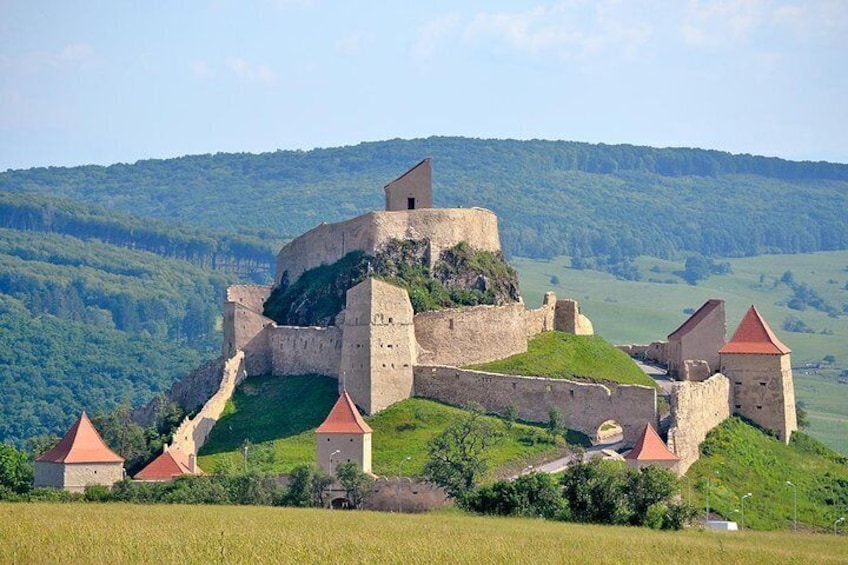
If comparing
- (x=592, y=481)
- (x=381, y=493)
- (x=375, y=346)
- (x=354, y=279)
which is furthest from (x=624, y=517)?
(x=354, y=279)

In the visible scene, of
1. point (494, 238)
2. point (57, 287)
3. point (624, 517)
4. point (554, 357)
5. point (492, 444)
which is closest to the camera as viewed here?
point (624, 517)

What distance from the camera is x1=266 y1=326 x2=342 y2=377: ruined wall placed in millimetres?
75906

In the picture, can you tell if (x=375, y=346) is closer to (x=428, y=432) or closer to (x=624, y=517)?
(x=428, y=432)

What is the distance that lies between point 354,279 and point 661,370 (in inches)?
532

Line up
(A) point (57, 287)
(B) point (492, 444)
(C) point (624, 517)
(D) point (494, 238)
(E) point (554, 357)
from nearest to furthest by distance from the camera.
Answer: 1. (C) point (624, 517)
2. (B) point (492, 444)
3. (E) point (554, 357)
4. (D) point (494, 238)
5. (A) point (57, 287)

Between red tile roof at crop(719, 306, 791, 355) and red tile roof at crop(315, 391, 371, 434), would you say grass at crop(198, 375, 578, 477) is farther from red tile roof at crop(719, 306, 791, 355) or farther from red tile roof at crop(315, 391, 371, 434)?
red tile roof at crop(719, 306, 791, 355)

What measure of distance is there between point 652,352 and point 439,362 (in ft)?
46.0

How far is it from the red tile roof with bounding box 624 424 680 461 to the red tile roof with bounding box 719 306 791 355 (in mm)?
9681

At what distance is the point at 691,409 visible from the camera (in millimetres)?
70062

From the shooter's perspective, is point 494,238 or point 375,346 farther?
point 494,238

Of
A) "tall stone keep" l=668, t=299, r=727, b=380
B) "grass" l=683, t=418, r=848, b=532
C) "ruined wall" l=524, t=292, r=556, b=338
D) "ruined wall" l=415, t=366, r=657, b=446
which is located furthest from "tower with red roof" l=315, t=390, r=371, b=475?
"tall stone keep" l=668, t=299, r=727, b=380

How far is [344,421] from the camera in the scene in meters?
66.7

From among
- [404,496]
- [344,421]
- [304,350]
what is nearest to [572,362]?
[304,350]

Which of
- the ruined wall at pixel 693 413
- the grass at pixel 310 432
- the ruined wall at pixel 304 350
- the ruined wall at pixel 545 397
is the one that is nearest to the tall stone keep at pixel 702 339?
the ruined wall at pixel 693 413
